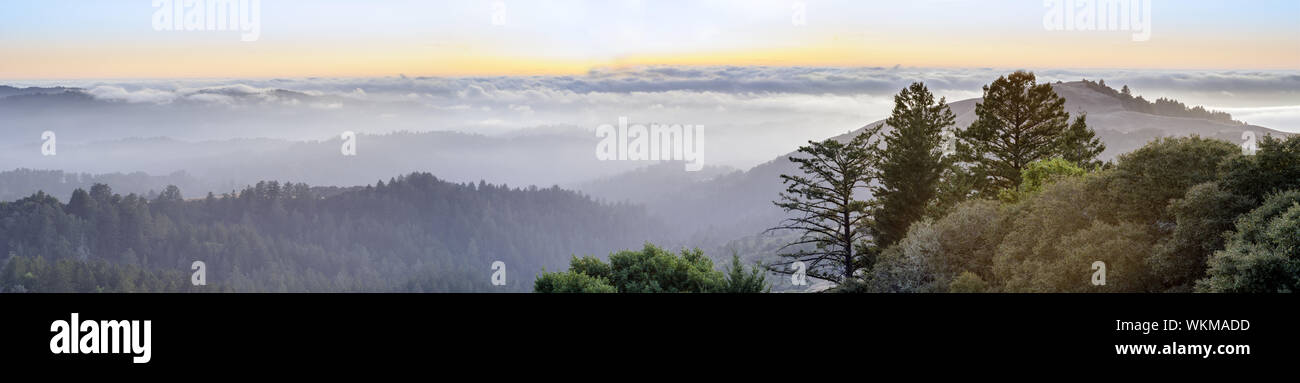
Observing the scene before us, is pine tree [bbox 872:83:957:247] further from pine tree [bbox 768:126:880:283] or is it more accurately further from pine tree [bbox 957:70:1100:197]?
pine tree [bbox 957:70:1100:197]

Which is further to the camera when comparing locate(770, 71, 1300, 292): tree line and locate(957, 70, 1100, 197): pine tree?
locate(957, 70, 1100, 197): pine tree

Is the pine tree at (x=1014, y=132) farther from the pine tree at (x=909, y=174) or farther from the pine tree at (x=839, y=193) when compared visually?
the pine tree at (x=839, y=193)

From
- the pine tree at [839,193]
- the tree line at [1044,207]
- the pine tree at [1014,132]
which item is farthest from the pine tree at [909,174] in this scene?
the pine tree at [1014,132]

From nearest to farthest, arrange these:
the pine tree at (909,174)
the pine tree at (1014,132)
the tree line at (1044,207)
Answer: the tree line at (1044,207), the pine tree at (909,174), the pine tree at (1014,132)

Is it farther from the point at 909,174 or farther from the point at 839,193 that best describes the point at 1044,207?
the point at 839,193

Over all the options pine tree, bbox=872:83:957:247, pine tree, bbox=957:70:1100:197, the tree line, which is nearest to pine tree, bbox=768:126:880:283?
the tree line

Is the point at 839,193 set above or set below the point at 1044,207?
below

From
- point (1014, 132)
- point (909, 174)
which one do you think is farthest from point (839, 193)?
point (1014, 132)

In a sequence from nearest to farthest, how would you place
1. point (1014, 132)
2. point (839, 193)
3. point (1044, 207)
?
point (1044, 207) < point (839, 193) < point (1014, 132)

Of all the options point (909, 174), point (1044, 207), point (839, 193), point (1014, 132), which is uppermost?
point (1014, 132)
